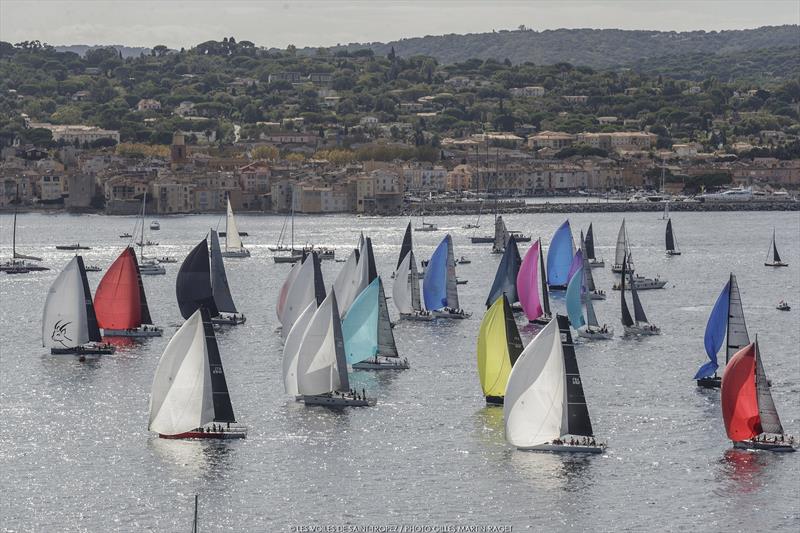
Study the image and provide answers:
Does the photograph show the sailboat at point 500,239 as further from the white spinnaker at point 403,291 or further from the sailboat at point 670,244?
the white spinnaker at point 403,291

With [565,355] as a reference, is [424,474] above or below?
below

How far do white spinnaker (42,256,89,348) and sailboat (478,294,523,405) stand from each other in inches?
394

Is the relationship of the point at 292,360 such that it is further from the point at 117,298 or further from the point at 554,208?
the point at 554,208

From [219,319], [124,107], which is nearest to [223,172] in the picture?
[124,107]

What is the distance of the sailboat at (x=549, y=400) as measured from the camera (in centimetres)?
2800

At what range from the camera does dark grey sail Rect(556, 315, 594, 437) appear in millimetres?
27906

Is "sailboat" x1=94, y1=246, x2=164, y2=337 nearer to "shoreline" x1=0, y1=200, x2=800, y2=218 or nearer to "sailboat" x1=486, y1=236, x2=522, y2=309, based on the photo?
"sailboat" x1=486, y1=236, x2=522, y2=309

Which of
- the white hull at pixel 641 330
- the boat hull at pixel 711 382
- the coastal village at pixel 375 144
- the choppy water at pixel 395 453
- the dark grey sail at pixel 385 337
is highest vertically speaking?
the coastal village at pixel 375 144

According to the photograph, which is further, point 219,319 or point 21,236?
point 21,236

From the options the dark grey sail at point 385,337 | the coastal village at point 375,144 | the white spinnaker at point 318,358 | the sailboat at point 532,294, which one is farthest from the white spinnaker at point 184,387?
the coastal village at point 375,144

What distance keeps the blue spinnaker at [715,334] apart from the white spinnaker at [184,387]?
32.3 ft

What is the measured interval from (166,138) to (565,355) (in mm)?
124315

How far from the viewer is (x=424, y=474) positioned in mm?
27266

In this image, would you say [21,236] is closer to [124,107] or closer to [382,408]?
[382,408]
